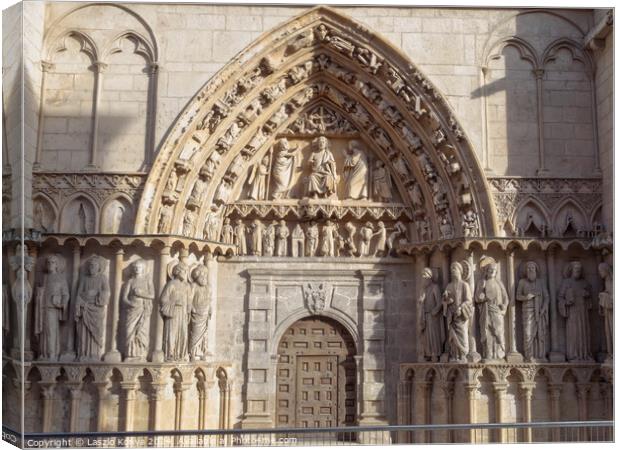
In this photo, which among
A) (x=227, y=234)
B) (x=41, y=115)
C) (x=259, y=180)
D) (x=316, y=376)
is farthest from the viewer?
(x=259, y=180)

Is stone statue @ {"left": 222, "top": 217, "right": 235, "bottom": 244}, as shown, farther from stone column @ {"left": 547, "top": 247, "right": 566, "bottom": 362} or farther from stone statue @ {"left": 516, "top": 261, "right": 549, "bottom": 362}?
stone column @ {"left": 547, "top": 247, "right": 566, "bottom": 362}

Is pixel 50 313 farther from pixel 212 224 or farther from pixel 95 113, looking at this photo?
pixel 95 113

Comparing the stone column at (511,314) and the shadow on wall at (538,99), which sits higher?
the shadow on wall at (538,99)

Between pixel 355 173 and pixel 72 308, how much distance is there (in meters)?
4.05

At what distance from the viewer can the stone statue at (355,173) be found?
10.7 meters

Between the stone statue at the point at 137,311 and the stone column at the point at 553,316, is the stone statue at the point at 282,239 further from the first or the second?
the stone column at the point at 553,316

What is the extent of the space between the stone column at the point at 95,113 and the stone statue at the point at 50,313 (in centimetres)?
134

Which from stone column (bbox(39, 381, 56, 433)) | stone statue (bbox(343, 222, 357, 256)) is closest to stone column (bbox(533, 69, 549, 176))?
stone statue (bbox(343, 222, 357, 256))

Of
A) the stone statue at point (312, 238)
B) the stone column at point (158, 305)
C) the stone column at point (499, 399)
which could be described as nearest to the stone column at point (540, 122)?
the stone column at point (499, 399)

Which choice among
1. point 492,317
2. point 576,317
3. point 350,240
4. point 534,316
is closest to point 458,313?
point 492,317

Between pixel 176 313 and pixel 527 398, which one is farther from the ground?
pixel 176 313

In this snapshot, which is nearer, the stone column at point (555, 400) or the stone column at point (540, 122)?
the stone column at point (555, 400)

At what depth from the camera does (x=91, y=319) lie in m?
9.44

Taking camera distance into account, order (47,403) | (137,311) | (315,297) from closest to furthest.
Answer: (47,403) → (137,311) → (315,297)
